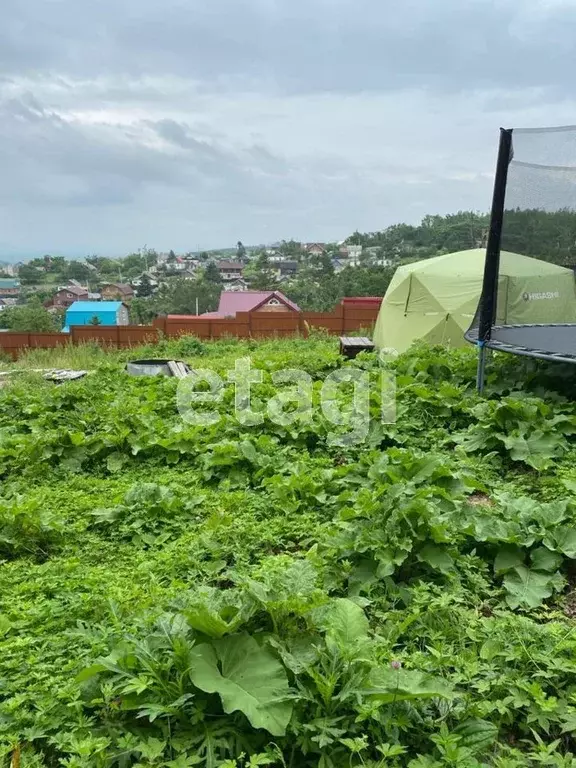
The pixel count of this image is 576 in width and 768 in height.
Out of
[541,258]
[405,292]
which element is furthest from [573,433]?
[405,292]

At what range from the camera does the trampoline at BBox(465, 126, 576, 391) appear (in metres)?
5.30

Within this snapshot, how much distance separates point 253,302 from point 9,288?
35022mm

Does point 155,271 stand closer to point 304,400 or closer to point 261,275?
point 261,275

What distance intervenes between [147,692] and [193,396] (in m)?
4.32

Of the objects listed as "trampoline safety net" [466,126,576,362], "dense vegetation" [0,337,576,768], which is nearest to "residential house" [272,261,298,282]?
"trampoline safety net" [466,126,576,362]

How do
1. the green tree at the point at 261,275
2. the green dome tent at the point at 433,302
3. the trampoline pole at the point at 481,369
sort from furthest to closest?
the green tree at the point at 261,275 < the green dome tent at the point at 433,302 < the trampoline pole at the point at 481,369

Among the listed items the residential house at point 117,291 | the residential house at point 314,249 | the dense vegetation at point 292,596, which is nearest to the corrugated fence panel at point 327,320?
the dense vegetation at point 292,596

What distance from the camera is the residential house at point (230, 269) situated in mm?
51394

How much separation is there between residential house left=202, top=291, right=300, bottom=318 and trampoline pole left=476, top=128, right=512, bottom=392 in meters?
17.9

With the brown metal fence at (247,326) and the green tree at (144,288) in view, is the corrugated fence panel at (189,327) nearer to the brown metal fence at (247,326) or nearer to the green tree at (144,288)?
the brown metal fence at (247,326)

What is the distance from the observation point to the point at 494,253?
18.1 ft

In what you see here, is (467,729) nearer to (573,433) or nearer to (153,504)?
(153,504)

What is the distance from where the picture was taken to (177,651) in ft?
5.41

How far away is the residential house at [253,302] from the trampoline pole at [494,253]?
17.9m
